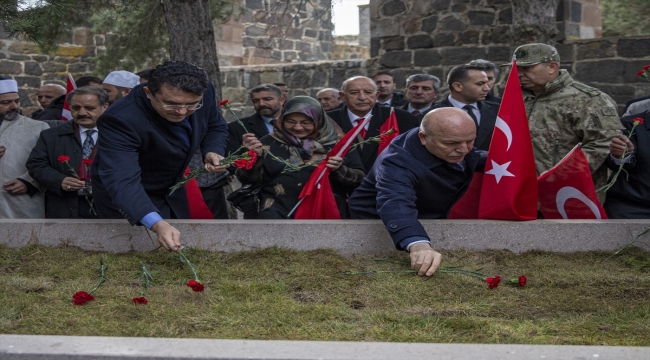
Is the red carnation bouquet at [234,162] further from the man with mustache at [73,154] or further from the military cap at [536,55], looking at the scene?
the military cap at [536,55]

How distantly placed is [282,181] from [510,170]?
5.08ft

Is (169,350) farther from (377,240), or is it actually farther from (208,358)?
(377,240)

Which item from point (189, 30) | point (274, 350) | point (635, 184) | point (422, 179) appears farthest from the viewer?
point (189, 30)

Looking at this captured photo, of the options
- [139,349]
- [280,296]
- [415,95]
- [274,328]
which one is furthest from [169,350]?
[415,95]

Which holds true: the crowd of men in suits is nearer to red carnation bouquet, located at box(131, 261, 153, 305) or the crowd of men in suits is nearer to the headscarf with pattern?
the headscarf with pattern

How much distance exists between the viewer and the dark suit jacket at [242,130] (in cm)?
662

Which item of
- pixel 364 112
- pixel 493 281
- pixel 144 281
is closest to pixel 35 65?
pixel 364 112

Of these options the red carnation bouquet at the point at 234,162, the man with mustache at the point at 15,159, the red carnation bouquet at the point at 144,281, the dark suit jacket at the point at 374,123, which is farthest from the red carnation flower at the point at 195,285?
the man with mustache at the point at 15,159

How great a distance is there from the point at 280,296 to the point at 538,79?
274 cm

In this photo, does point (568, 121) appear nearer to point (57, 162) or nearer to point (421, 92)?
point (421, 92)

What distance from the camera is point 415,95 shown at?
284 inches

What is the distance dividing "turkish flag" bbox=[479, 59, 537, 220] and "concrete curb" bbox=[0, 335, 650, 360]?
2063 millimetres

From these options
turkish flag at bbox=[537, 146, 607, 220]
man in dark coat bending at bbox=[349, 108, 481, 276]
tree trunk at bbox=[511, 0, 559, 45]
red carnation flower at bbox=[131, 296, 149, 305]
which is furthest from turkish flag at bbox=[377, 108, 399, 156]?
tree trunk at bbox=[511, 0, 559, 45]

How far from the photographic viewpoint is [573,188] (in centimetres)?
495
